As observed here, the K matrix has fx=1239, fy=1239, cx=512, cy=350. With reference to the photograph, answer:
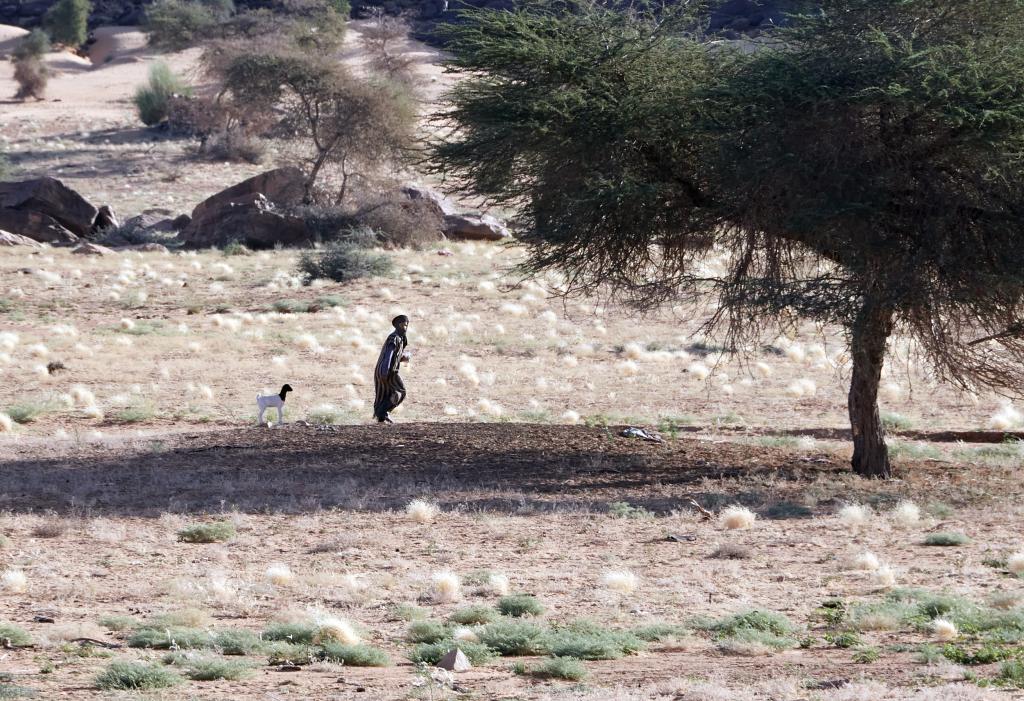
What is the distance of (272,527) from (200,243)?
32.9 m

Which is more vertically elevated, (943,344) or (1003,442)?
(943,344)

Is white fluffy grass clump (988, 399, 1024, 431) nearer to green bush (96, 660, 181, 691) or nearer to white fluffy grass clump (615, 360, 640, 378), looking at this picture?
white fluffy grass clump (615, 360, 640, 378)

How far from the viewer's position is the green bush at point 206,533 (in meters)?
11.2

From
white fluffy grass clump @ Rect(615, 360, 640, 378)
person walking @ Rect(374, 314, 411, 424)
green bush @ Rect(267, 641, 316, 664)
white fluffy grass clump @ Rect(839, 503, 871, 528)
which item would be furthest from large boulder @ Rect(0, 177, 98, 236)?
green bush @ Rect(267, 641, 316, 664)

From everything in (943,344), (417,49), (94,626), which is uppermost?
(417,49)

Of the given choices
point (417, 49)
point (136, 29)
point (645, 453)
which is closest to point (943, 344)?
point (645, 453)

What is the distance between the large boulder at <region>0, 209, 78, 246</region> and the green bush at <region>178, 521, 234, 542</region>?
34388 millimetres

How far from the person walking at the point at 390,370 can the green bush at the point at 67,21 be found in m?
89.6

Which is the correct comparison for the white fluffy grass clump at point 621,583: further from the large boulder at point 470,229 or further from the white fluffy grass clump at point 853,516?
the large boulder at point 470,229

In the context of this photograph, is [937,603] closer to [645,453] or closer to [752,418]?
[645,453]

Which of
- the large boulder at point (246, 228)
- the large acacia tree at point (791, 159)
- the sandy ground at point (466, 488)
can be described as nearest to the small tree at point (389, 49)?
the large boulder at point (246, 228)

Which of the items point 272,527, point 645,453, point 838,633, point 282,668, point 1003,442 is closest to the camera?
point 282,668

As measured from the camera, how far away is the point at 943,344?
1333 cm

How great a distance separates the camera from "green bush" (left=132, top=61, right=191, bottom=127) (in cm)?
7100
